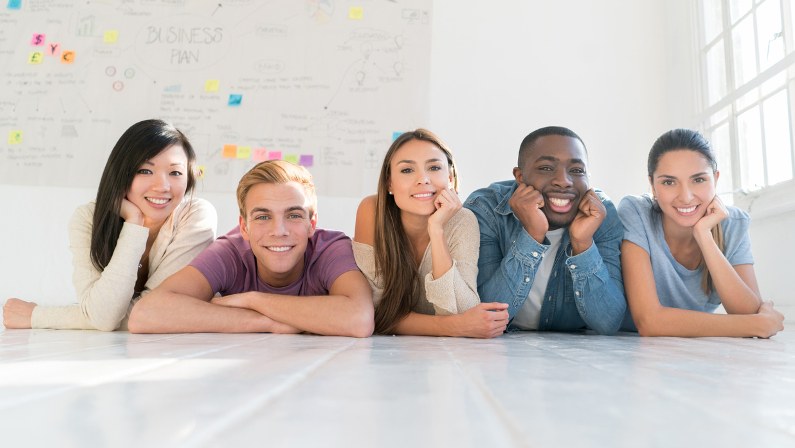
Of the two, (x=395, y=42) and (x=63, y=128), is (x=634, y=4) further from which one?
(x=63, y=128)

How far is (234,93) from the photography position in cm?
321

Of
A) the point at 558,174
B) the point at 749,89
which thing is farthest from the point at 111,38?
the point at 749,89

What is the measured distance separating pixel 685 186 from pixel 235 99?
7.63ft

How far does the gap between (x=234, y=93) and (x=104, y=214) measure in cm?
162

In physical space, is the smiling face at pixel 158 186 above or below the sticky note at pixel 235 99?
below

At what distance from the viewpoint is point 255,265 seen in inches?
67.0

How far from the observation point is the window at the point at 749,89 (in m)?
2.43

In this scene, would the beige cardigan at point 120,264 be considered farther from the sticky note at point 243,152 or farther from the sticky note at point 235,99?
the sticky note at point 235,99

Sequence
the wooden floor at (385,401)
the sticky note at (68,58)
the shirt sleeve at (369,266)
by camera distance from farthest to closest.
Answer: the sticky note at (68,58)
the shirt sleeve at (369,266)
the wooden floor at (385,401)

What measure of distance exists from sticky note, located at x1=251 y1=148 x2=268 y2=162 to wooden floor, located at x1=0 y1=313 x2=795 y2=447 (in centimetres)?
236

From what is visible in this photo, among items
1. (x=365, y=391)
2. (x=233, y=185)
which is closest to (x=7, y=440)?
(x=365, y=391)

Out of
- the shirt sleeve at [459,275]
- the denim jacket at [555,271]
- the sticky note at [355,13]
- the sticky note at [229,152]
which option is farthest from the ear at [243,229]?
the sticky note at [355,13]

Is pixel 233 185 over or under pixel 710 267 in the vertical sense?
over

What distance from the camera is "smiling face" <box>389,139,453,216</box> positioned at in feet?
5.52
